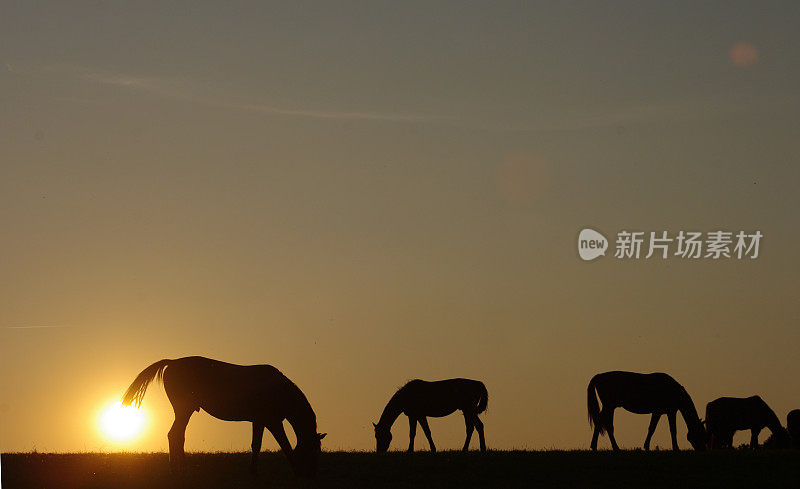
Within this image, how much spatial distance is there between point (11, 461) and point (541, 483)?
11760 mm

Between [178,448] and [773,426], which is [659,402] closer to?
[773,426]

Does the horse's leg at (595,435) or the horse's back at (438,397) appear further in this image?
the horse's back at (438,397)

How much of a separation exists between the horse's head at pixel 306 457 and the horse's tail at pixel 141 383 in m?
3.41

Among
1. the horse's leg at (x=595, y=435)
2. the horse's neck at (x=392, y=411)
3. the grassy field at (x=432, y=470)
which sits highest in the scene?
the horse's neck at (x=392, y=411)

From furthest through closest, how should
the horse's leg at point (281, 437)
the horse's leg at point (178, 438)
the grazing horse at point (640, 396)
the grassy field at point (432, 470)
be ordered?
the grazing horse at point (640, 396), the horse's leg at point (281, 437), the horse's leg at point (178, 438), the grassy field at point (432, 470)

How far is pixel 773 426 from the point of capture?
40.0 meters

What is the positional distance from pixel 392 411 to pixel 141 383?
1315 centimetres

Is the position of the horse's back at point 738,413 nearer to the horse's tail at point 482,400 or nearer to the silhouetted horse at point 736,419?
the silhouetted horse at point 736,419

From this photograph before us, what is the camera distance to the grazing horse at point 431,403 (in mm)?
37062

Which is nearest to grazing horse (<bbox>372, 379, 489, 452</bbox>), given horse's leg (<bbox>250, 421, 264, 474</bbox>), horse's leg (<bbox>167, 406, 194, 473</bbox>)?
horse's leg (<bbox>250, 421, 264, 474</bbox>)

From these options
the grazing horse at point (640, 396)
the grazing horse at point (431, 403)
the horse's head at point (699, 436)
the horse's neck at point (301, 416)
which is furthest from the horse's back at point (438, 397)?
the horse's neck at point (301, 416)

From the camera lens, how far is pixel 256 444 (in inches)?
1004

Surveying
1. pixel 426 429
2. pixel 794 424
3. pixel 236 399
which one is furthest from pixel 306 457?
pixel 794 424

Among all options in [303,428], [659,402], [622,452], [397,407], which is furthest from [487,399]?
[303,428]
